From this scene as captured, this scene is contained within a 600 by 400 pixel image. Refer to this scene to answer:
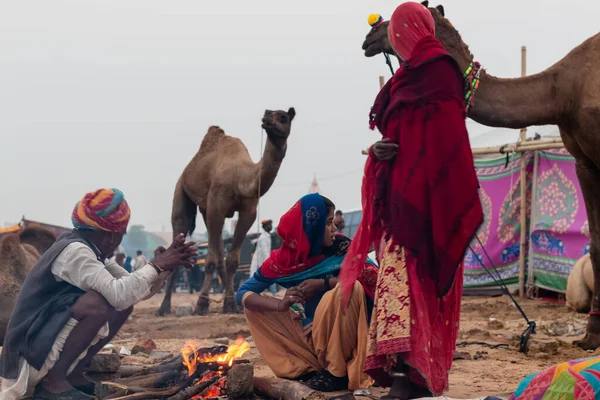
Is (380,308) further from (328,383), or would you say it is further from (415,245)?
(328,383)

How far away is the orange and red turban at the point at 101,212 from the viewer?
442 centimetres

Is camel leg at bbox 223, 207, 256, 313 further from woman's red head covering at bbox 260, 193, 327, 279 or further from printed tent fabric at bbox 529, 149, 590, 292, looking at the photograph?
woman's red head covering at bbox 260, 193, 327, 279

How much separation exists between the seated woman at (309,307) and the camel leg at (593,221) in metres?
2.46

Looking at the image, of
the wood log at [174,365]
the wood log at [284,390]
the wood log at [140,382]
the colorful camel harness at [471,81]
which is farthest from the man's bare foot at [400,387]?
the colorful camel harness at [471,81]

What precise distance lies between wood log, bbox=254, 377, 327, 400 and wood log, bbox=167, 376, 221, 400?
26 cm

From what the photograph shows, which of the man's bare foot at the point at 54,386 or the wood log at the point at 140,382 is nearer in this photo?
the man's bare foot at the point at 54,386

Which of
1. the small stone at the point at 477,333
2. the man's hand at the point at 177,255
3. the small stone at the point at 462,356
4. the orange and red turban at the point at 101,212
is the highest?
the orange and red turban at the point at 101,212

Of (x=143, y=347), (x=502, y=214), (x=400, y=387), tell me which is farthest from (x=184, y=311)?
(x=400, y=387)

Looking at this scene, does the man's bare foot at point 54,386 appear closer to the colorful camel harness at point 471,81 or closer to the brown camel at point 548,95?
the colorful camel harness at point 471,81

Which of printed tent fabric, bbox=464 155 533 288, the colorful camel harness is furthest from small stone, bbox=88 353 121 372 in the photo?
printed tent fabric, bbox=464 155 533 288

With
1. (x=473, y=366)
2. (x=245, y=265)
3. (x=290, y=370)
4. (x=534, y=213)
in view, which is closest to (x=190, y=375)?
(x=290, y=370)

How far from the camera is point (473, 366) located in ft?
18.6

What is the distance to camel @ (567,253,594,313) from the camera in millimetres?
9445

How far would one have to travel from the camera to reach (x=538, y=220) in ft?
38.3
